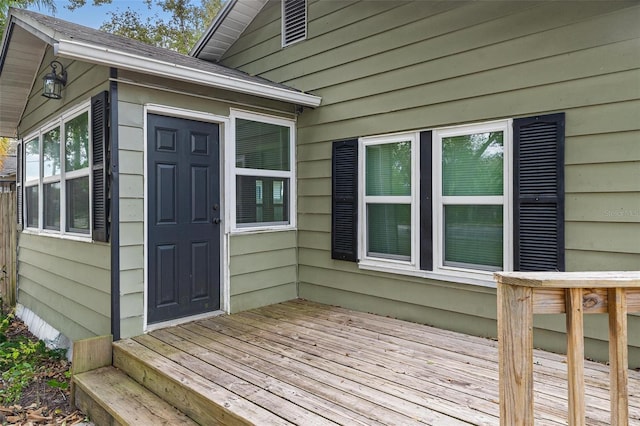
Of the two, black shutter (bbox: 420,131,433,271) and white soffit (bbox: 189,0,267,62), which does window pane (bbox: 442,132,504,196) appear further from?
white soffit (bbox: 189,0,267,62)

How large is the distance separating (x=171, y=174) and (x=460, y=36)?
279 centimetres

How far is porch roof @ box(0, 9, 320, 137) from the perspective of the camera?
2924 mm

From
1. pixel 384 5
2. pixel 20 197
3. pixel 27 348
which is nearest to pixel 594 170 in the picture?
pixel 384 5

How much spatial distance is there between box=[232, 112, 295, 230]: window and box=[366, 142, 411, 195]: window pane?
1010 millimetres

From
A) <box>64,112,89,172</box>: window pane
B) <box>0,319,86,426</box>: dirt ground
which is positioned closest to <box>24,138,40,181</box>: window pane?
<box>64,112,89,172</box>: window pane

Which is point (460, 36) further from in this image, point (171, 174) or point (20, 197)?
point (20, 197)

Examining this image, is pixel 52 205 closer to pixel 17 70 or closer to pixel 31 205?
pixel 31 205

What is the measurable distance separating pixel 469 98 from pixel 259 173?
7.12 feet

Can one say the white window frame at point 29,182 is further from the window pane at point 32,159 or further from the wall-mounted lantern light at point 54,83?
the wall-mounted lantern light at point 54,83

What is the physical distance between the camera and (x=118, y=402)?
8.45 feet

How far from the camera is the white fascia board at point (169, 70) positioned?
2.79 m

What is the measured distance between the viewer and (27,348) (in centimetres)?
393

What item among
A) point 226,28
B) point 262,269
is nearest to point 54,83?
point 226,28

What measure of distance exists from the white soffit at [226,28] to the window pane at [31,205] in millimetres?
2882
